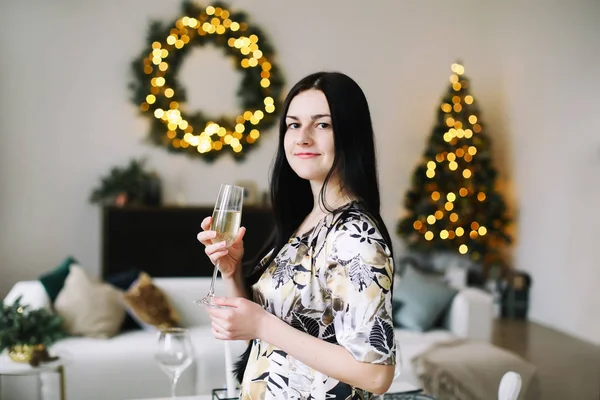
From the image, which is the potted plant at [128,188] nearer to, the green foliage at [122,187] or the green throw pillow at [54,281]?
the green foliage at [122,187]

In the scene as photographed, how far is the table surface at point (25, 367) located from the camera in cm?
219

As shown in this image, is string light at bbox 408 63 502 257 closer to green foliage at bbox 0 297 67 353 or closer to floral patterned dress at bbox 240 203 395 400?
green foliage at bbox 0 297 67 353

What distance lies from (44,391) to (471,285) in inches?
215

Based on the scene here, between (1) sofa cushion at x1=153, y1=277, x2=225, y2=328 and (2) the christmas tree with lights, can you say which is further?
(2) the christmas tree with lights

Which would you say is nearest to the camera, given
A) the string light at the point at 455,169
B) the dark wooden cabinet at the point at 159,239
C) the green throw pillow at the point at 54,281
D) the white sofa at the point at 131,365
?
the white sofa at the point at 131,365

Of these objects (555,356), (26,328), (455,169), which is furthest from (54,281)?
(455,169)

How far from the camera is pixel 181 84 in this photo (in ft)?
20.6

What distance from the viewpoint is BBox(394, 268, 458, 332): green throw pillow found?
4.32 m

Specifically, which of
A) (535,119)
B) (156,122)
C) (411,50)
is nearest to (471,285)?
(535,119)

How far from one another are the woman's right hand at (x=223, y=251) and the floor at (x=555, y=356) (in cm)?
349

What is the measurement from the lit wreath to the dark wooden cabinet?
2.29 feet

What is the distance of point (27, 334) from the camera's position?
2.40m

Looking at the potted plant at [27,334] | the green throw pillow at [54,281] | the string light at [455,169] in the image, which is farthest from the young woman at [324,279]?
the string light at [455,169]

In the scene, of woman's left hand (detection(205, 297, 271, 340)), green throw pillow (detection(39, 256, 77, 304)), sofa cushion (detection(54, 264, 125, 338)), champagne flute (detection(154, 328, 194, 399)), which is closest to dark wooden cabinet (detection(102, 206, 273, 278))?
green throw pillow (detection(39, 256, 77, 304))
